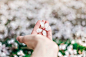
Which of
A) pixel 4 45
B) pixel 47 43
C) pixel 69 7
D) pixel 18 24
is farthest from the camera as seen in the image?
pixel 69 7

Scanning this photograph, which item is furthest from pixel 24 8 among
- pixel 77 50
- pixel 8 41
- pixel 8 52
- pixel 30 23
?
pixel 77 50

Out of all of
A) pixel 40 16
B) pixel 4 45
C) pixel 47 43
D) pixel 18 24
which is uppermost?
pixel 40 16

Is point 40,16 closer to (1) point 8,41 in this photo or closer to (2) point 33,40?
(1) point 8,41

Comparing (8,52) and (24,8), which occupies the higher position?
(24,8)

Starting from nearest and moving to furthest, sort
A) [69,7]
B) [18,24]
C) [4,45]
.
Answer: [4,45] < [18,24] < [69,7]

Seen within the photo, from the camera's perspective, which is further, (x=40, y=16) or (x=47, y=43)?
(x=40, y=16)

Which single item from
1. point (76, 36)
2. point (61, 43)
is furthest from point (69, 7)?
point (61, 43)

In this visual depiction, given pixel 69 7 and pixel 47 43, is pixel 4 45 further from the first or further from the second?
pixel 69 7
